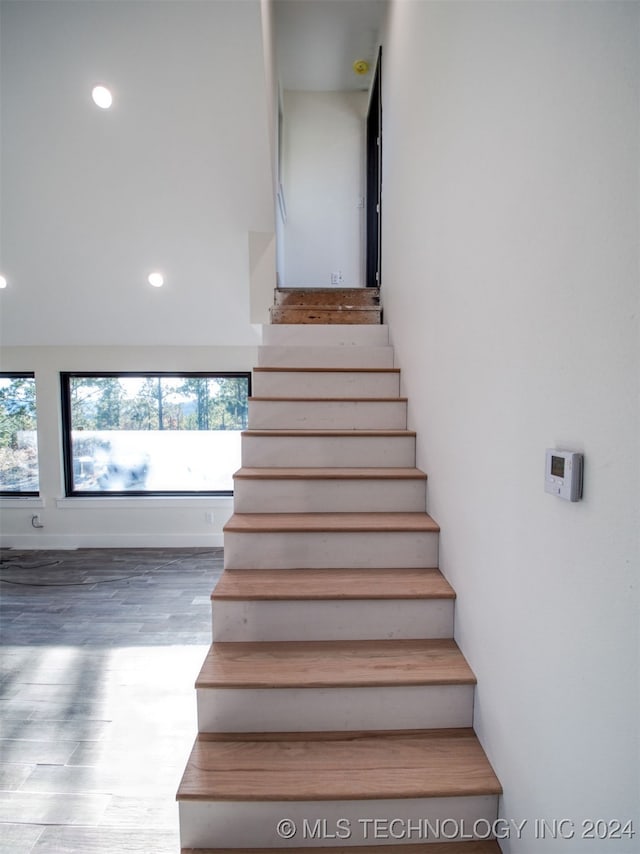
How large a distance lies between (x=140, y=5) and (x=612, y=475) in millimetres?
3610

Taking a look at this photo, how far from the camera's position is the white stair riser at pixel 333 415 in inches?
98.6

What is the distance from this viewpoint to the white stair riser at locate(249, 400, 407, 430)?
2504mm

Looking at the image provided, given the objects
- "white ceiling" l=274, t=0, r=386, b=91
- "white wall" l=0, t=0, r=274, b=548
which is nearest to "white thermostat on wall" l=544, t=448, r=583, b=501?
"white wall" l=0, t=0, r=274, b=548

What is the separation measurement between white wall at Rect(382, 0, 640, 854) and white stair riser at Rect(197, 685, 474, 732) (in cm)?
12

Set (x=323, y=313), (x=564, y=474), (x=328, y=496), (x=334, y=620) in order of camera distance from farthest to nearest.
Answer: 1. (x=323, y=313)
2. (x=328, y=496)
3. (x=334, y=620)
4. (x=564, y=474)

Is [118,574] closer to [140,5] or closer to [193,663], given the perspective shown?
[193,663]

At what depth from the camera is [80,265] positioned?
3.57 meters

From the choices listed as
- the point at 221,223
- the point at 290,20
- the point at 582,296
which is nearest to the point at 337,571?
the point at 582,296

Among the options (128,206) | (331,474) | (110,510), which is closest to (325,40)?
(128,206)

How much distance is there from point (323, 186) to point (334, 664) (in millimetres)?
5023

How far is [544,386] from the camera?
0.98m

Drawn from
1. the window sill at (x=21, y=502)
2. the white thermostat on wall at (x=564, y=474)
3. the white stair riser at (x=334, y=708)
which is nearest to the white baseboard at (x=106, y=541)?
the window sill at (x=21, y=502)

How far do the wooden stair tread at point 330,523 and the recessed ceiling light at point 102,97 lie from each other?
2904mm

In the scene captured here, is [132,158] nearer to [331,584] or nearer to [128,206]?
[128,206]
